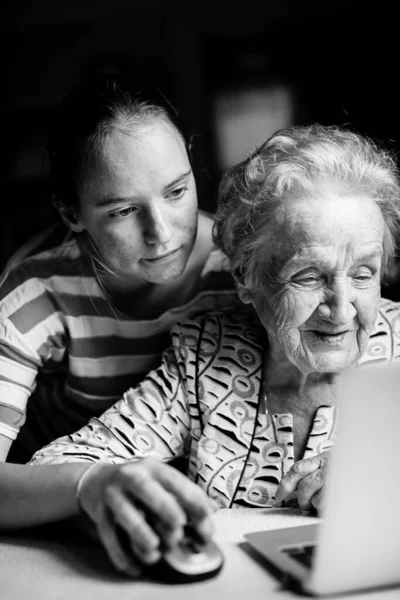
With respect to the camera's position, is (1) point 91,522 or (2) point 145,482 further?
(1) point 91,522

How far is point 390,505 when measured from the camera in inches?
31.9

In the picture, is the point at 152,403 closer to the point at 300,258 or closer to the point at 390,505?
the point at 300,258

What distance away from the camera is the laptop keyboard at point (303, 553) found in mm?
920

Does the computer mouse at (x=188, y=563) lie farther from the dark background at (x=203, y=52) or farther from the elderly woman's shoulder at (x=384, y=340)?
the dark background at (x=203, y=52)

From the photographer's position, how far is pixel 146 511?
92 cm

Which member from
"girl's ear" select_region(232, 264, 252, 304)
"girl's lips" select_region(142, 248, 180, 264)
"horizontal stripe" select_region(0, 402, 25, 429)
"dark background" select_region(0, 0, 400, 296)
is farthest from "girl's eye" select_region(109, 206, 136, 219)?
"dark background" select_region(0, 0, 400, 296)

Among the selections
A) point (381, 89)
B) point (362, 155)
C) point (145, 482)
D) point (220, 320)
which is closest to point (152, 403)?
point (220, 320)

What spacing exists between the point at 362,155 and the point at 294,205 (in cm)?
18

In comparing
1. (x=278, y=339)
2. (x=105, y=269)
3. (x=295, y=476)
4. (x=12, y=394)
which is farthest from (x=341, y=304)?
(x=12, y=394)

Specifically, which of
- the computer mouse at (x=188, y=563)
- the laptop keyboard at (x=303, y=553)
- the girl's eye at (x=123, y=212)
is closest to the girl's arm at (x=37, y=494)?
the computer mouse at (x=188, y=563)

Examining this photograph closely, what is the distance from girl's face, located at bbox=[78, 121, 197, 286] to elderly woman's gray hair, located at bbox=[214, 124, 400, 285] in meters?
0.10

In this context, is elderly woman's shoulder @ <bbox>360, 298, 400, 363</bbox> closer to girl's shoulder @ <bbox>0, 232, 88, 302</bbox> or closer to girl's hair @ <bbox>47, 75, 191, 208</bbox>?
girl's hair @ <bbox>47, 75, 191, 208</bbox>

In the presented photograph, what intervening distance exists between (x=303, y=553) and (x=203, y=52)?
227 centimetres

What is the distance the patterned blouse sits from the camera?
1.39 metres
